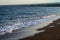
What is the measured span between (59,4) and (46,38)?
359 ft

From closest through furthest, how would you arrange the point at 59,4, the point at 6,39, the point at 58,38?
the point at 58,38, the point at 6,39, the point at 59,4

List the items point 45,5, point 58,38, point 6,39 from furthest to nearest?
point 45,5, point 6,39, point 58,38

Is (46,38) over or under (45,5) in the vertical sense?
over

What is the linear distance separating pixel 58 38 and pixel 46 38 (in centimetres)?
73

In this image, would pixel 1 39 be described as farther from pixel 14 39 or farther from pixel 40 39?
pixel 40 39

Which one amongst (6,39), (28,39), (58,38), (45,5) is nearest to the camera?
(58,38)

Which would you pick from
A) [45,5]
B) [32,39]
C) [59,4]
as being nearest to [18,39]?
[32,39]

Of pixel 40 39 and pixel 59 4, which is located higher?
pixel 40 39

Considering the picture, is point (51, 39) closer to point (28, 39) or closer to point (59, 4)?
point (28, 39)

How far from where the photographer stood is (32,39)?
10.1m

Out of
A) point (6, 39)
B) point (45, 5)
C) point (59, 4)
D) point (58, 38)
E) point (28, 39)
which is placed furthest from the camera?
point (45, 5)

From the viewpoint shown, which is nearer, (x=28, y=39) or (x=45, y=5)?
(x=28, y=39)

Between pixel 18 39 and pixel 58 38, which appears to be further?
pixel 18 39

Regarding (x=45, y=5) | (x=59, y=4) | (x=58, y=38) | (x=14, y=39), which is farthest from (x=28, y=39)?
(x=45, y=5)
